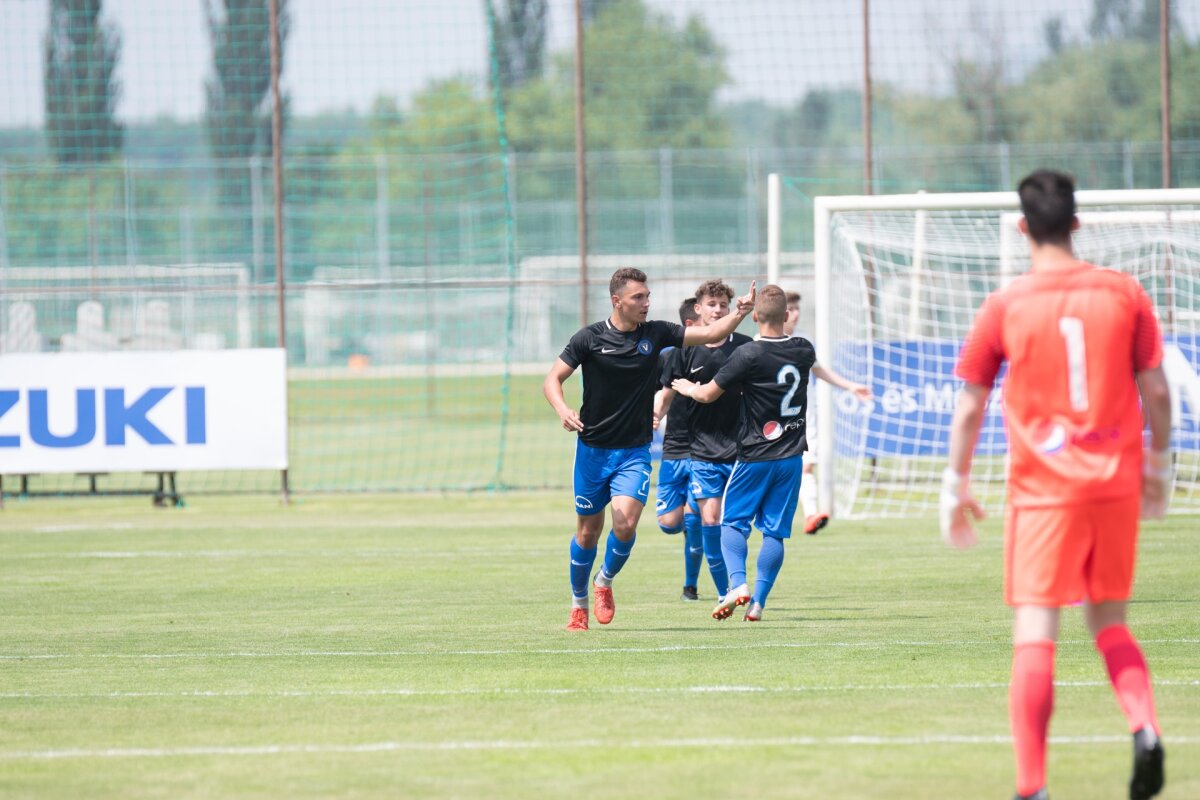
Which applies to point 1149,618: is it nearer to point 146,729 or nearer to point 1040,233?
point 1040,233

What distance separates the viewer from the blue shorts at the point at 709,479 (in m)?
10.7

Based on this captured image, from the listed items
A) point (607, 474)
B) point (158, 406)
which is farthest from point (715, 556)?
point (158, 406)

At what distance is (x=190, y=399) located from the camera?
57.3 feet

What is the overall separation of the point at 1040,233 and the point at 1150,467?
0.84 meters

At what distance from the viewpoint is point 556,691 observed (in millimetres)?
7566

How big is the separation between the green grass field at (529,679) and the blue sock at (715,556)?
255mm

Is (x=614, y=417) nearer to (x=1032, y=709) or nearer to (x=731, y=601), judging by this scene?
(x=731, y=601)

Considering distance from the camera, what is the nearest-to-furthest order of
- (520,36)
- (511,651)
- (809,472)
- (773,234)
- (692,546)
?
(511,651)
(692,546)
(809,472)
(773,234)
(520,36)

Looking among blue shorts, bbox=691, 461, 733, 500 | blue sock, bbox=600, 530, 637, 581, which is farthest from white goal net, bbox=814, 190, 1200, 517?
blue sock, bbox=600, 530, 637, 581

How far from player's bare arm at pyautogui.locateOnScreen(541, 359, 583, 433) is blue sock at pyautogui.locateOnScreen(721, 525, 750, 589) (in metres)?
1.13

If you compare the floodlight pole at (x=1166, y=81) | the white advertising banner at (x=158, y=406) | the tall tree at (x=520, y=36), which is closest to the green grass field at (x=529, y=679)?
the white advertising banner at (x=158, y=406)

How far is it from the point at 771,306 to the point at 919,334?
9.94 meters

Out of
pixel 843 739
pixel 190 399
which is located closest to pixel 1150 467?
pixel 843 739

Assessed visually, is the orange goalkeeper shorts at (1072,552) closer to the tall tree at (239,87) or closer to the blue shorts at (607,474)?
the blue shorts at (607,474)
